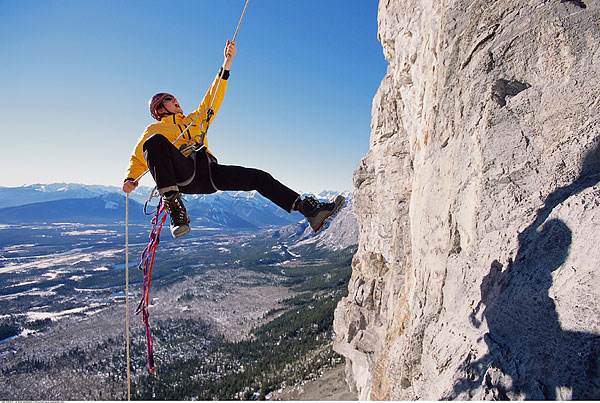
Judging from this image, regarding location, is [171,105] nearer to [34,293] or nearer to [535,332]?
[535,332]

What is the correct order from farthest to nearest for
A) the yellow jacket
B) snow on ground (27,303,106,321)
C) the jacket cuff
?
snow on ground (27,303,106,321), the jacket cuff, the yellow jacket

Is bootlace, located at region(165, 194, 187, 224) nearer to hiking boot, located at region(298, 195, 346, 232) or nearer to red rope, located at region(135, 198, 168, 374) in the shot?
red rope, located at region(135, 198, 168, 374)

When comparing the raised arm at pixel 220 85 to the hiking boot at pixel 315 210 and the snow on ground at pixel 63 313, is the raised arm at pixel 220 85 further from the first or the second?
the snow on ground at pixel 63 313

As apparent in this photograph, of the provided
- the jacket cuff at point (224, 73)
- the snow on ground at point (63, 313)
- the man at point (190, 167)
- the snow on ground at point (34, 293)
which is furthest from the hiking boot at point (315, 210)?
the snow on ground at point (34, 293)

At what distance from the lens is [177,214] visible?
564 cm

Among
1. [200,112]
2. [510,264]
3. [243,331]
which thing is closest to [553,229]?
[510,264]

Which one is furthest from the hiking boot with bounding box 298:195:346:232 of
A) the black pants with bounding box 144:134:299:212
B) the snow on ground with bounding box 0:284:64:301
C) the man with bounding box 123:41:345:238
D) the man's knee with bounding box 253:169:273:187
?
the snow on ground with bounding box 0:284:64:301

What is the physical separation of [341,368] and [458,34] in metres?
77.6

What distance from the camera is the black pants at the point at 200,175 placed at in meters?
5.32

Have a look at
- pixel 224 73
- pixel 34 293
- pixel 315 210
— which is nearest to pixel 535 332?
pixel 315 210

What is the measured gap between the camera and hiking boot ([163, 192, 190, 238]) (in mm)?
5495

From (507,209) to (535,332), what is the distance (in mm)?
2549

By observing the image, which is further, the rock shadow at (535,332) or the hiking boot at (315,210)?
the hiking boot at (315,210)

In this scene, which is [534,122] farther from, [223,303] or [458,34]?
[223,303]
